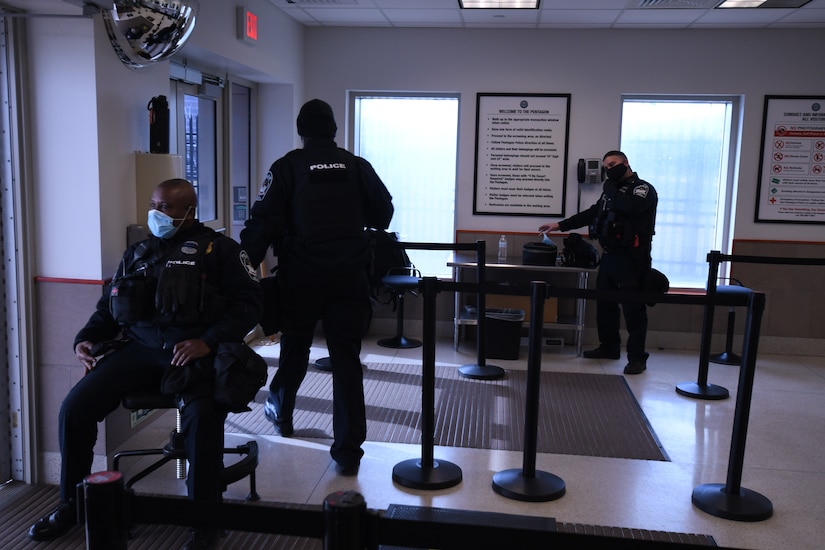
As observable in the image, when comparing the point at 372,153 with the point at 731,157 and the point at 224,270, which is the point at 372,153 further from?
the point at 224,270

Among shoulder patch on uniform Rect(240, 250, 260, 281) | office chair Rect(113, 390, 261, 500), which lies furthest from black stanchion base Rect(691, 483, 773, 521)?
shoulder patch on uniform Rect(240, 250, 260, 281)

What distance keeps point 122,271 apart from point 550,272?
156 inches

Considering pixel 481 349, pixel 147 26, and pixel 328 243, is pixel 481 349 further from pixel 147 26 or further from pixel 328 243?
pixel 147 26

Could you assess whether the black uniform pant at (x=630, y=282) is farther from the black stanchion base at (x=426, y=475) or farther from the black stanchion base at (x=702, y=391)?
the black stanchion base at (x=426, y=475)

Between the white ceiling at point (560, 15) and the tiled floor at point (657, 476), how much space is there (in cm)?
281

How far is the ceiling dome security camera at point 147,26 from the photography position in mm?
2736

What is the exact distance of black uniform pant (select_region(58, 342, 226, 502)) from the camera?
2727mm

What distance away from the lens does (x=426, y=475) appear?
3.48m

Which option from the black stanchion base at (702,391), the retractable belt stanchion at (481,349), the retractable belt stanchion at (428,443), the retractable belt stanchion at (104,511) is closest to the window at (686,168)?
the black stanchion base at (702,391)

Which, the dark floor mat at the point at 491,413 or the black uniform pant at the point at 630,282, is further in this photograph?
the black uniform pant at the point at 630,282

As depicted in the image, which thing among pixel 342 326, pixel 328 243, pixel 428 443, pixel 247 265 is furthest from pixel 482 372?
pixel 247 265

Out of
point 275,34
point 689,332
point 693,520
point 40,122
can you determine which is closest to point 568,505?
point 693,520

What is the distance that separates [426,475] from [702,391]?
96.2 inches

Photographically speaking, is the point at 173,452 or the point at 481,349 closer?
the point at 173,452
